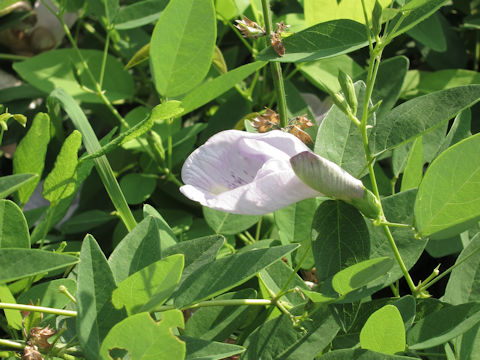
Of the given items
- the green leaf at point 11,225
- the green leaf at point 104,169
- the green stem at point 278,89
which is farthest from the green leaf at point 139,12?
the green leaf at point 11,225

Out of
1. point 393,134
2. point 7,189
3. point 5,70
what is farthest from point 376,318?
point 5,70

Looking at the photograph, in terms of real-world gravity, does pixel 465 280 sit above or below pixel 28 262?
below

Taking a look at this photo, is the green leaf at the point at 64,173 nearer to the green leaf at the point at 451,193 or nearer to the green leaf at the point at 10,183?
the green leaf at the point at 10,183

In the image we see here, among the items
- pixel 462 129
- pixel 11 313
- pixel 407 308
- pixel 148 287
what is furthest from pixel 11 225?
pixel 462 129

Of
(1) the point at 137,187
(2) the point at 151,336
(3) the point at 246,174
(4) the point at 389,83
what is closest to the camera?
(2) the point at 151,336

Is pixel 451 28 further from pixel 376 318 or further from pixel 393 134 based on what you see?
pixel 376 318

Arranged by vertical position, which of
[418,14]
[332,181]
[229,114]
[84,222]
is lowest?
[84,222]

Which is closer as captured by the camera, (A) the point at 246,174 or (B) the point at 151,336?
(B) the point at 151,336

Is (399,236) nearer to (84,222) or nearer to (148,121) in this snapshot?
(148,121)
